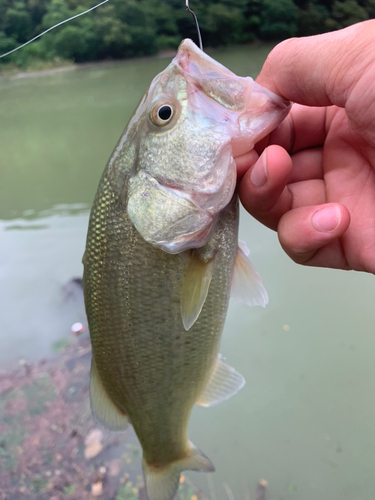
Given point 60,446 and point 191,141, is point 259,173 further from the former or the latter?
point 60,446

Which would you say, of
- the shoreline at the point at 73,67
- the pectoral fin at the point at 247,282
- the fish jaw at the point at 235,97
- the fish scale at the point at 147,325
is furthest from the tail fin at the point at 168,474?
the shoreline at the point at 73,67

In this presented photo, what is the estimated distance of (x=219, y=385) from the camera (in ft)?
4.29

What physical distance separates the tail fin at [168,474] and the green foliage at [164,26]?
21502 millimetres

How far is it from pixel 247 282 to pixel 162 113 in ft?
1.94

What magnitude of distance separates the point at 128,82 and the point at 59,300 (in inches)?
484

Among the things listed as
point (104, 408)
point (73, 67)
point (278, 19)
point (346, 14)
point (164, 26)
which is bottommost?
point (73, 67)

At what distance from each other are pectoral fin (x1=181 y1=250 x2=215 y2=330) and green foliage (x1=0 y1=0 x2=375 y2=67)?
21.4m

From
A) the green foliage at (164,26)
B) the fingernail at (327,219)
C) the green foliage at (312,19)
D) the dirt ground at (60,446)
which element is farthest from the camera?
the green foliage at (164,26)

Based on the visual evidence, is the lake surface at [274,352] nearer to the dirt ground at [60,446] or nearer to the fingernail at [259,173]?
the dirt ground at [60,446]

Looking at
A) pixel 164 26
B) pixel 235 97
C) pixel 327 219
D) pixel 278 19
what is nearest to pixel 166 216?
pixel 235 97

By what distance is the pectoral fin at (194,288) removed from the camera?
97 centimetres

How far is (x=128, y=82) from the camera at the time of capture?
13195 mm

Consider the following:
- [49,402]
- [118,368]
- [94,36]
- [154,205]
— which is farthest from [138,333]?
[94,36]

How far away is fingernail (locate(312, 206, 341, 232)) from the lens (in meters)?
0.96
